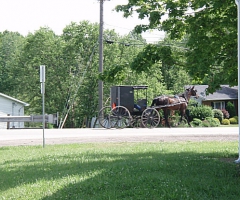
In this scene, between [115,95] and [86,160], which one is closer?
[86,160]

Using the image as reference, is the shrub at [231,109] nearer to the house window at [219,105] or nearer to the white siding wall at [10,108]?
the house window at [219,105]

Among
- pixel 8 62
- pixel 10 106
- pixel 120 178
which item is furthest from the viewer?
pixel 8 62

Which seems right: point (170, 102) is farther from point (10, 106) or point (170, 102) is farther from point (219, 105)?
point (219, 105)

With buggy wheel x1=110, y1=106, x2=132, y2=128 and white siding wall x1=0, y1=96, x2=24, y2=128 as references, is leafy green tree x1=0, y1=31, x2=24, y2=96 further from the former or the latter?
buggy wheel x1=110, y1=106, x2=132, y2=128

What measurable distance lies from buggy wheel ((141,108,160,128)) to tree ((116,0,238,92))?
1587 cm

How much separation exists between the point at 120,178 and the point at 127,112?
59.4 ft

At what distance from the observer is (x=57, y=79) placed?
1852 inches

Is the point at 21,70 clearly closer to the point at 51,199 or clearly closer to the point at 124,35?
the point at 124,35

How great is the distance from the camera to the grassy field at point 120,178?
A: 6852mm

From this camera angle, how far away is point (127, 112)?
25.9 m

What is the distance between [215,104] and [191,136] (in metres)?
38.7

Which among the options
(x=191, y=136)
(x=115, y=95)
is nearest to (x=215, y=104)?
(x=115, y=95)

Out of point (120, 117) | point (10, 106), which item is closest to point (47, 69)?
point (10, 106)

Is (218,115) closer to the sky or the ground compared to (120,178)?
closer to the sky
